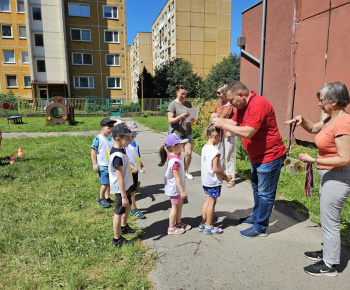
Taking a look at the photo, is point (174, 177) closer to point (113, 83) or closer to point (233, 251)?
point (233, 251)

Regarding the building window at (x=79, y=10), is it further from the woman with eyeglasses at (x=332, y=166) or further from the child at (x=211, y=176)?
the woman with eyeglasses at (x=332, y=166)

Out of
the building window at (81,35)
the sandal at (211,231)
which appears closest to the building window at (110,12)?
the building window at (81,35)

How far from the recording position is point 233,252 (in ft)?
10.2

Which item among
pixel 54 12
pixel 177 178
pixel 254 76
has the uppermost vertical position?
pixel 54 12

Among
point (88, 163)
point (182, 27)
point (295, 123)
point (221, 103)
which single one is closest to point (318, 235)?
point (295, 123)

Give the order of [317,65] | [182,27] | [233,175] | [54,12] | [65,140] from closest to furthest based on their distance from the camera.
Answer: [233,175]
[317,65]
[65,140]
[54,12]
[182,27]

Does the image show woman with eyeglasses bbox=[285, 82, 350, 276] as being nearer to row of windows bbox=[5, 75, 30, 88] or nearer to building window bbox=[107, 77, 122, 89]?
building window bbox=[107, 77, 122, 89]

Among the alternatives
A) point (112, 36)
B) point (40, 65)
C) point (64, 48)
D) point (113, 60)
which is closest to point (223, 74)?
point (113, 60)

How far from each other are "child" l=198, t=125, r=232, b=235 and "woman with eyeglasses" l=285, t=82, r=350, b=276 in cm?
103

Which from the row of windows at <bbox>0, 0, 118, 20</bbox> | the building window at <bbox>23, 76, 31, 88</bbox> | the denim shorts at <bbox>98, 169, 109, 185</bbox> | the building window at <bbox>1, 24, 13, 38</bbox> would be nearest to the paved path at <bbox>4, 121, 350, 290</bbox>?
the denim shorts at <bbox>98, 169, 109, 185</bbox>

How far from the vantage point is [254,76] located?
37.2 feet

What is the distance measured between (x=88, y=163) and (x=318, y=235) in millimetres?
5602

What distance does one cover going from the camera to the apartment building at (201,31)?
4459 centimetres

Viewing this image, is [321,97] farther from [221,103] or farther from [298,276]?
[221,103]
